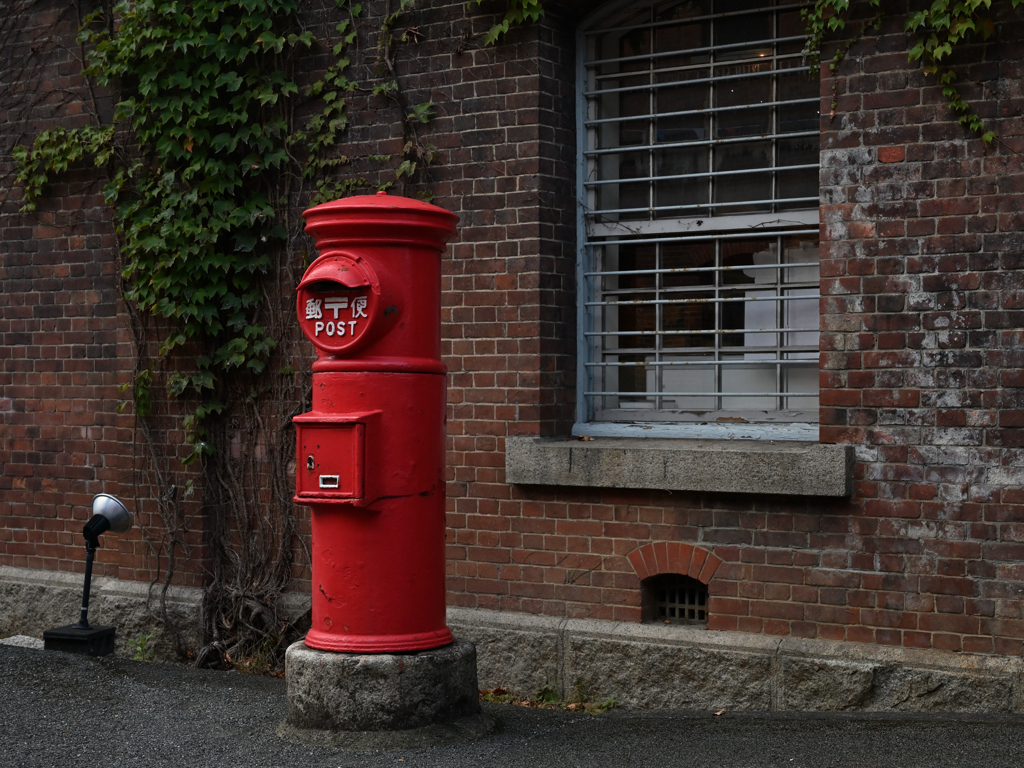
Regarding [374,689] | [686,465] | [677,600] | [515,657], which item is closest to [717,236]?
[686,465]

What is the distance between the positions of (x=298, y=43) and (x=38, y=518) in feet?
12.1

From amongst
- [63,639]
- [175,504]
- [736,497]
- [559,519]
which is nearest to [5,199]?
[175,504]

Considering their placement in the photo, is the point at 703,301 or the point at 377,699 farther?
the point at 703,301

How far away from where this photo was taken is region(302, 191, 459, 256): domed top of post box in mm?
4691

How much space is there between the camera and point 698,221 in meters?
6.45

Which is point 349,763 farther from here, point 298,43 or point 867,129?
point 298,43

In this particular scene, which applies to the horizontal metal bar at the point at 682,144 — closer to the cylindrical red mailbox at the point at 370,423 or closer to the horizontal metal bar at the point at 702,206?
the horizontal metal bar at the point at 702,206

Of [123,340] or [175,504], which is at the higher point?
[123,340]

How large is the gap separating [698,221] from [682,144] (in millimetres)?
420

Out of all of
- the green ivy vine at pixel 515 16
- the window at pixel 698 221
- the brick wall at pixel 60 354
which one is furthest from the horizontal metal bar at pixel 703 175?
the brick wall at pixel 60 354

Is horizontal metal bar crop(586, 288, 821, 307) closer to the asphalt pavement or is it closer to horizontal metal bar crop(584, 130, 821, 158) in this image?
horizontal metal bar crop(584, 130, 821, 158)

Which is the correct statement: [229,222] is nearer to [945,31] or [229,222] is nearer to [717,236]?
[717,236]

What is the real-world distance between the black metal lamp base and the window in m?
2.89

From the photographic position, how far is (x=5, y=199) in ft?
27.5
